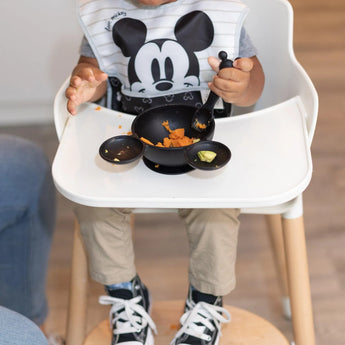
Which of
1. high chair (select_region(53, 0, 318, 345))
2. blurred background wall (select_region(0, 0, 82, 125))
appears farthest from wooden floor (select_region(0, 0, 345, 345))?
high chair (select_region(53, 0, 318, 345))

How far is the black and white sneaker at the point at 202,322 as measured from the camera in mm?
915

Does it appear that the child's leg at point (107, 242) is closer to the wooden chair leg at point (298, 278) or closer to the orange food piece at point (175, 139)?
the orange food piece at point (175, 139)

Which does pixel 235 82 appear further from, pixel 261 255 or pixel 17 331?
pixel 261 255

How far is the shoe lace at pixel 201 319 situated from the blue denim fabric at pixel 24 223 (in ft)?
0.96

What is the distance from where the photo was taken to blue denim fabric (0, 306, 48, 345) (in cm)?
69

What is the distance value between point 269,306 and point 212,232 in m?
0.42

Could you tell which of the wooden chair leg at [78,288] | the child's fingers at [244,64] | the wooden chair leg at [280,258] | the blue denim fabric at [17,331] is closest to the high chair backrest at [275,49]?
the child's fingers at [244,64]

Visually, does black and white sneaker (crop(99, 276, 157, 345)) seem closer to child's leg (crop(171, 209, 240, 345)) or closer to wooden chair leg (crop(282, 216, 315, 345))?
child's leg (crop(171, 209, 240, 345))

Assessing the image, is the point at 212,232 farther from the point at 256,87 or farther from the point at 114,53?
the point at 114,53

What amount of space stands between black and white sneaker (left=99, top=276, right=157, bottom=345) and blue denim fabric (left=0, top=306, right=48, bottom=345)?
23cm

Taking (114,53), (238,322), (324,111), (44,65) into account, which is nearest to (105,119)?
(114,53)

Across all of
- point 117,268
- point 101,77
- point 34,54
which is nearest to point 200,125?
point 101,77

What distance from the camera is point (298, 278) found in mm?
970

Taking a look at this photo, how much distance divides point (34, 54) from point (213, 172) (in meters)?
1.18
